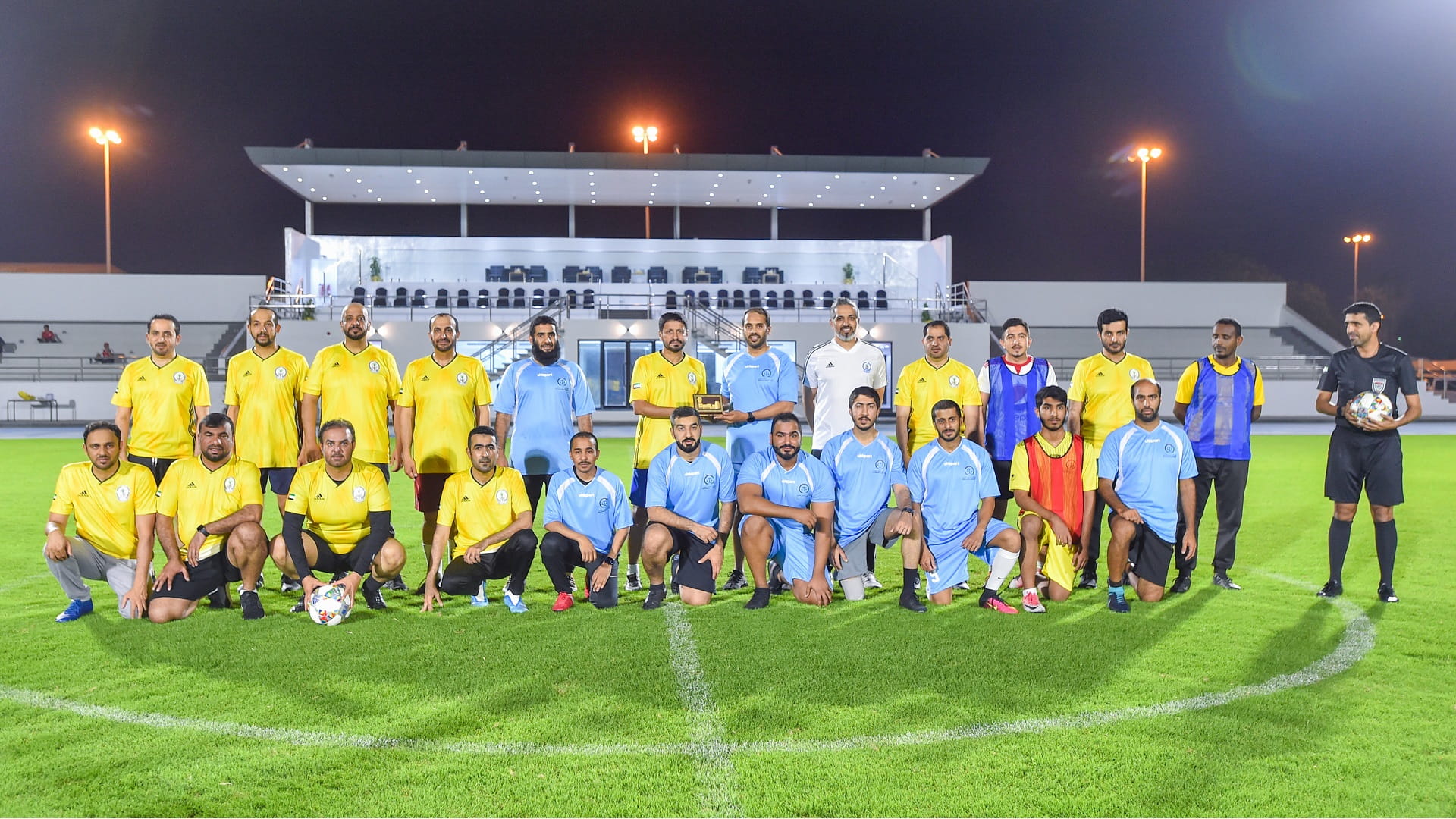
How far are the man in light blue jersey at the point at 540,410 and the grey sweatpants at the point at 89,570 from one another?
2283 mm

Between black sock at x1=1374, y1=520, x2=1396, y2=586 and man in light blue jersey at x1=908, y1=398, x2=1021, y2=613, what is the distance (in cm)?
238

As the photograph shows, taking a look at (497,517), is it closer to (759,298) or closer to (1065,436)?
(1065,436)

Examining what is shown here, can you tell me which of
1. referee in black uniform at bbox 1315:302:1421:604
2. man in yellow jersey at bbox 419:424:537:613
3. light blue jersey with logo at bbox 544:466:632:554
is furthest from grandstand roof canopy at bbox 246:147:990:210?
man in yellow jersey at bbox 419:424:537:613

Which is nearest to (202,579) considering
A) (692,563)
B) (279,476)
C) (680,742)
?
(279,476)

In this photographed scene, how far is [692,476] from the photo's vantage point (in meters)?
5.78

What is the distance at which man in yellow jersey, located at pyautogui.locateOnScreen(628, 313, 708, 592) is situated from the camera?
20.7ft

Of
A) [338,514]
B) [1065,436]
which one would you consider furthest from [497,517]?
[1065,436]

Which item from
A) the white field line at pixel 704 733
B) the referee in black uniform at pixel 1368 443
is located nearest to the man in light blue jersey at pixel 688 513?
the white field line at pixel 704 733

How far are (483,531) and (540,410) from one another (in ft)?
3.28

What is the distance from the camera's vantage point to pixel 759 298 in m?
30.7

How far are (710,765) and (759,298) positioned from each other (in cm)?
2799

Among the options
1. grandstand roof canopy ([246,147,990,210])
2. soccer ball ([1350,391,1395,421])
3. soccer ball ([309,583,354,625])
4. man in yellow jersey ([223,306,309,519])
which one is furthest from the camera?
grandstand roof canopy ([246,147,990,210])

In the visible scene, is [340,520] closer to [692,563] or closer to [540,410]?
[540,410]

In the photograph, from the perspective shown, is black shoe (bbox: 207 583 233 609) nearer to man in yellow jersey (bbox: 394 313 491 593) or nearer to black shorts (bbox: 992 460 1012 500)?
man in yellow jersey (bbox: 394 313 491 593)
